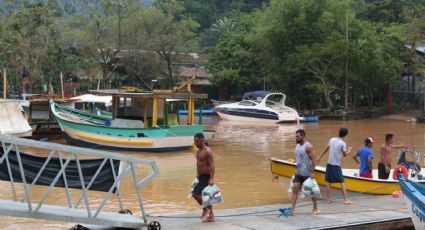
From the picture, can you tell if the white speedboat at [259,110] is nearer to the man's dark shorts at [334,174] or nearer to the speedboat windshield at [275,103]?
the speedboat windshield at [275,103]

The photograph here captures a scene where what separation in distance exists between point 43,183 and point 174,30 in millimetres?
42984

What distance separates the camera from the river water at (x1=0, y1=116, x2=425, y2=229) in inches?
542

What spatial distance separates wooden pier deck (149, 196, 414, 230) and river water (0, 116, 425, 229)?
2.37 metres

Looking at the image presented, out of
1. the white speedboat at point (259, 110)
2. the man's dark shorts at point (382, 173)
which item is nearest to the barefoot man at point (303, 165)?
the man's dark shorts at point (382, 173)

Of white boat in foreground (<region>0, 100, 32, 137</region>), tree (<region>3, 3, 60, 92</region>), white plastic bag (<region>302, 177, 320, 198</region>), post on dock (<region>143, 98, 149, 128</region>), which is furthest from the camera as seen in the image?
tree (<region>3, 3, 60, 92</region>)

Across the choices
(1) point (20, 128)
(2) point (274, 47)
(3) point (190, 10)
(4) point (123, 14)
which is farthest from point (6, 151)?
(3) point (190, 10)

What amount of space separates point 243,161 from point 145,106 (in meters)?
4.87

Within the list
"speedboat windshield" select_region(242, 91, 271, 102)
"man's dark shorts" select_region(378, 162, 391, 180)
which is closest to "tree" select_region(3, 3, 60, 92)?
"speedboat windshield" select_region(242, 91, 271, 102)

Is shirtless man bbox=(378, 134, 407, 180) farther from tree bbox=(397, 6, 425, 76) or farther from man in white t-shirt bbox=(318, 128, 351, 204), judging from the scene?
tree bbox=(397, 6, 425, 76)

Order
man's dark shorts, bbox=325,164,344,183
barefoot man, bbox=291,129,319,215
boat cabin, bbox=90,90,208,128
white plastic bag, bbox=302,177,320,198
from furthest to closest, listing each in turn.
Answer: boat cabin, bbox=90,90,208,128 < man's dark shorts, bbox=325,164,344,183 < barefoot man, bbox=291,129,319,215 < white plastic bag, bbox=302,177,320,198

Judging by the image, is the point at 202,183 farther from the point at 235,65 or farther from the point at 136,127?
the point at 235,65

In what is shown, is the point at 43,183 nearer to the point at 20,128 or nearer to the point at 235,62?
the point at 20,128

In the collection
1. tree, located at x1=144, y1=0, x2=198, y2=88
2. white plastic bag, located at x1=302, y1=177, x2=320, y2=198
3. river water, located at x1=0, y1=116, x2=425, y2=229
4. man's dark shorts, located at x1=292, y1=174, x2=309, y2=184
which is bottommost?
river water, located at x1=0, y1=116, x2=425, y2=229

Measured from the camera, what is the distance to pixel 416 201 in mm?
8914
